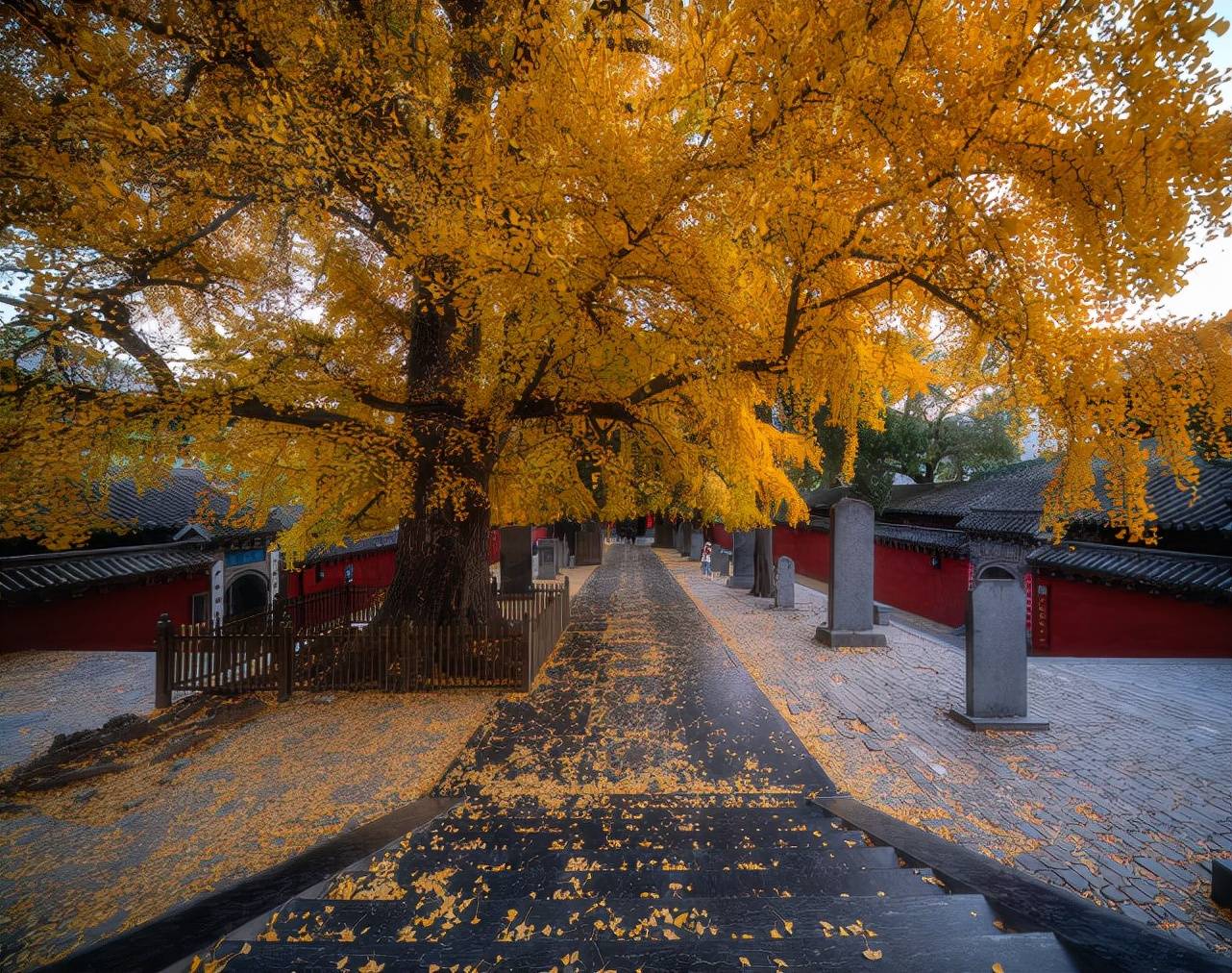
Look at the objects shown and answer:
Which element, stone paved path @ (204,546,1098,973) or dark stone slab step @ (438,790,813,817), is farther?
dark stone slab step @ (438,790,813,817)

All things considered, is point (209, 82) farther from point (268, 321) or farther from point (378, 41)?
point (268, 321)

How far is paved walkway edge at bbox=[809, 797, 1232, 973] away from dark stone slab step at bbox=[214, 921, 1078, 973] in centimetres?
22

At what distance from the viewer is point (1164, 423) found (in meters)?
5.89

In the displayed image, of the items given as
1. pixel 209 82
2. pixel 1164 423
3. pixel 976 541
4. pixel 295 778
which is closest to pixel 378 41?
pixel 209 82

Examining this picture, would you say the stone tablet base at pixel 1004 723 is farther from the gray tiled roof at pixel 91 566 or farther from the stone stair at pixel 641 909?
the gray tiled roof at pixel 91 566

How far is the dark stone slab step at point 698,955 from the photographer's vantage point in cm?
233

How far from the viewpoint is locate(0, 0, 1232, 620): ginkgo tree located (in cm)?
420

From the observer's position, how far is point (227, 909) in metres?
2.80

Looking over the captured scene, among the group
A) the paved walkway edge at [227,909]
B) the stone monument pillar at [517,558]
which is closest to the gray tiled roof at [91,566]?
the stone monument pillar at [517,558]

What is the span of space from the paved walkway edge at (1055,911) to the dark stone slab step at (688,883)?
10.0 inches

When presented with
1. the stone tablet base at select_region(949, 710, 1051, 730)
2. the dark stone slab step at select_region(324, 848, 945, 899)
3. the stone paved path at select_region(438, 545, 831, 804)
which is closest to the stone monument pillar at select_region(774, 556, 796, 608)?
the stone paved path at select_region(438, 545, 831, 804)

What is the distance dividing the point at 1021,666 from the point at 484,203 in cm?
900

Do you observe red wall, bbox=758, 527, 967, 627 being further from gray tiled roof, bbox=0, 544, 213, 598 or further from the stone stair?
gray tiled roof, bbox=0, 544, 213, 598

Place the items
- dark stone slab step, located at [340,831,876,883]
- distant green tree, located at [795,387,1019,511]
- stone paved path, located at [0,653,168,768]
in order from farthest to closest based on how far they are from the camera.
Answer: distant green tree, located at [795,387,1019,511], stone paved path, located at [0,653,168,768], dark stone slab step, located at [340,831,876,883]
